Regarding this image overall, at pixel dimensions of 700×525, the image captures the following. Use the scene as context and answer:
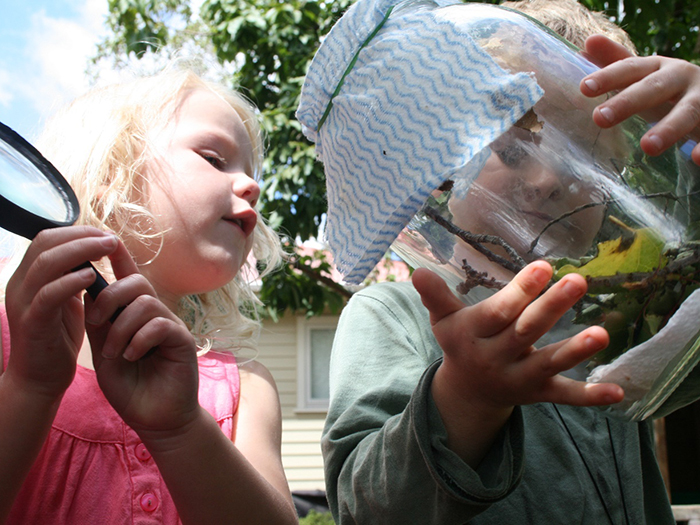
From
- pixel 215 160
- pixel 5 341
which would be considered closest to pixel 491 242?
pixel 215 160

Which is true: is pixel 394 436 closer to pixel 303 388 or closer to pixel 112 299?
pixel 112 299

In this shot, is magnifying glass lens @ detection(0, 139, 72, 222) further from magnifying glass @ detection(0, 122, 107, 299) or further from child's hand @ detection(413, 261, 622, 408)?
child's hand @ detection(413, 261, 622, 408)

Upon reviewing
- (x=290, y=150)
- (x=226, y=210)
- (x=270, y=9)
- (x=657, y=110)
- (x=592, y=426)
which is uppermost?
(x=270, y=9)

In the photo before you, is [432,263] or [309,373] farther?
[309,373]

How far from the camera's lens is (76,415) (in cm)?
112

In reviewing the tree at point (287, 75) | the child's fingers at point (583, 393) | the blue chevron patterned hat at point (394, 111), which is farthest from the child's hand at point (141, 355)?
the tree at point (287, 75)

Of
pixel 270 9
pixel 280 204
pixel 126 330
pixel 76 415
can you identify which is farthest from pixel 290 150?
pixel 126 330

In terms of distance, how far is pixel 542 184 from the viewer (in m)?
0.77

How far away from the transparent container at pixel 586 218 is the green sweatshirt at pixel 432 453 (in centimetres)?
15

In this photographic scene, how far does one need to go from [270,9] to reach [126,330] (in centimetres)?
344

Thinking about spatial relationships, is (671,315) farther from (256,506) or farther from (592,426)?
(256,506)

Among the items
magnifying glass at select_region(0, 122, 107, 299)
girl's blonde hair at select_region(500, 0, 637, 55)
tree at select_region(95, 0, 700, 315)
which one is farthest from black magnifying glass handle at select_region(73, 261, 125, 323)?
tree at select_region(95, 0, 700, 315)

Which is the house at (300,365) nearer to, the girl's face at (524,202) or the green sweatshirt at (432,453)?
the green sweatshirt at (432,453)

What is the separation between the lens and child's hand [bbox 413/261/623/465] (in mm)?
622
